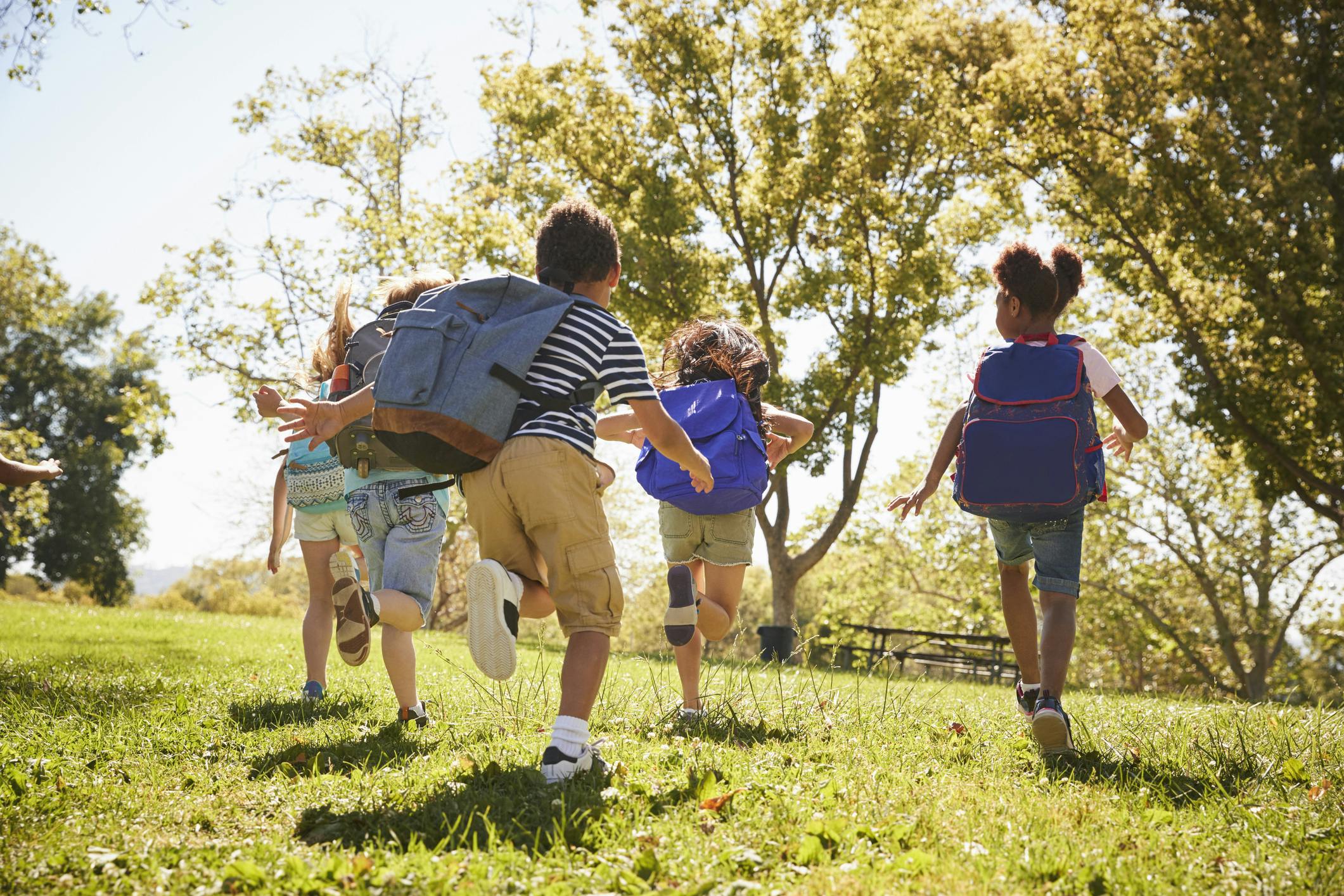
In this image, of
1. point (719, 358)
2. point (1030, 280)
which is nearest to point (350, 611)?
point (719, 358)

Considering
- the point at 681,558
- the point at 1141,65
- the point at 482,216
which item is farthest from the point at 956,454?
the point at 482,216

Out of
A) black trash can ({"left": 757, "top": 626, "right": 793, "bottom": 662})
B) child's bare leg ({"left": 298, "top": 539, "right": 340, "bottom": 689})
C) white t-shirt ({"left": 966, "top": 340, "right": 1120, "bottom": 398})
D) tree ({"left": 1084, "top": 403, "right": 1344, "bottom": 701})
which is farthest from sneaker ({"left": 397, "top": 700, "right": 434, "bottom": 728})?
tree ({"left": 1084, "top": 403, "right": 1344, "bottom": 701})

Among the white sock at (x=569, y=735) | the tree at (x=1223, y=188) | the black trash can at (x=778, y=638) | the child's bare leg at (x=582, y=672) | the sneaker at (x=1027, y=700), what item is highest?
the tree at (x=1223, y=188)

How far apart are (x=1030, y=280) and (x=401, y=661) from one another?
3.13 m

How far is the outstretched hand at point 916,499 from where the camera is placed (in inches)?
163

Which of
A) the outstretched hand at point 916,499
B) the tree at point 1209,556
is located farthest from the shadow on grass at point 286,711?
the tree at point 1209,556

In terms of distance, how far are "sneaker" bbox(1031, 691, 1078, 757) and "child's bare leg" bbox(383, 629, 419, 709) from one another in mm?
2474

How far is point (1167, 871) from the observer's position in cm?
236

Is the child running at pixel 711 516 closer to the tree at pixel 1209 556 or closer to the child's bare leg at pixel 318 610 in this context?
the child's bare leg at pixel 318 610

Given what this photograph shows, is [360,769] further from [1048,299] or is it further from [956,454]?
[1048,299]

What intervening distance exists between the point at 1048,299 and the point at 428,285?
2.73m

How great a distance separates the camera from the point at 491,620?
3.07m

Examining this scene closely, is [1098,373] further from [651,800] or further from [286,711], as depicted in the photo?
[286,711]

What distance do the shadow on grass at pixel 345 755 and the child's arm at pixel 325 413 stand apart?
1.10m
